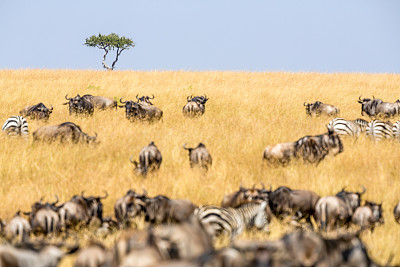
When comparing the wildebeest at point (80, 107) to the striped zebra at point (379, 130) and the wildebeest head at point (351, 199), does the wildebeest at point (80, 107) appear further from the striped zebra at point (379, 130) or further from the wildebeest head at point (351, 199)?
the wildebeest head at point (351, 199)

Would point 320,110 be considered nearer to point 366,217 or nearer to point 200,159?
point 200,159

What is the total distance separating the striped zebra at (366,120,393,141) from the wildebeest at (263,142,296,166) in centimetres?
347

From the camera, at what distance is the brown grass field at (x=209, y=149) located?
9.01 m

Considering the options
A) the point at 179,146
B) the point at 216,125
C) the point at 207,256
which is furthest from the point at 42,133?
the point at 207,256

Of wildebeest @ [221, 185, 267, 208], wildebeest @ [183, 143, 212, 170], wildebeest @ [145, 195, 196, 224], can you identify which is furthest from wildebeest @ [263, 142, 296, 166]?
wildebeest @ [145, 195, 196, 224]

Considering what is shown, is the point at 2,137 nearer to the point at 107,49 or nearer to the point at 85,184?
the point at 85,184

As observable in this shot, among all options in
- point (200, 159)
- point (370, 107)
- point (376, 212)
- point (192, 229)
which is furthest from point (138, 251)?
point (370, 107)

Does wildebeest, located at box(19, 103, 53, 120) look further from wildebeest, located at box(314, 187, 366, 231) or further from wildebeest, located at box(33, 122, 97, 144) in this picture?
wildebeest, located at box(314, 187, 366, 231)

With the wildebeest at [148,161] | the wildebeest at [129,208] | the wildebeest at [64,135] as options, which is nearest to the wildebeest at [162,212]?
the wildebeest at [129,208]

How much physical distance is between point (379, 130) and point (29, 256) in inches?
458

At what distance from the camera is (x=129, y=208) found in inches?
284

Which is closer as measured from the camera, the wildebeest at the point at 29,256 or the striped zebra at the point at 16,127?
the wildebeest at the point at 29,256

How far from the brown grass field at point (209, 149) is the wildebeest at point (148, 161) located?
19cm

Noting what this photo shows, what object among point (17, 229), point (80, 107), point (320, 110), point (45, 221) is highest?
point (80, 107)
